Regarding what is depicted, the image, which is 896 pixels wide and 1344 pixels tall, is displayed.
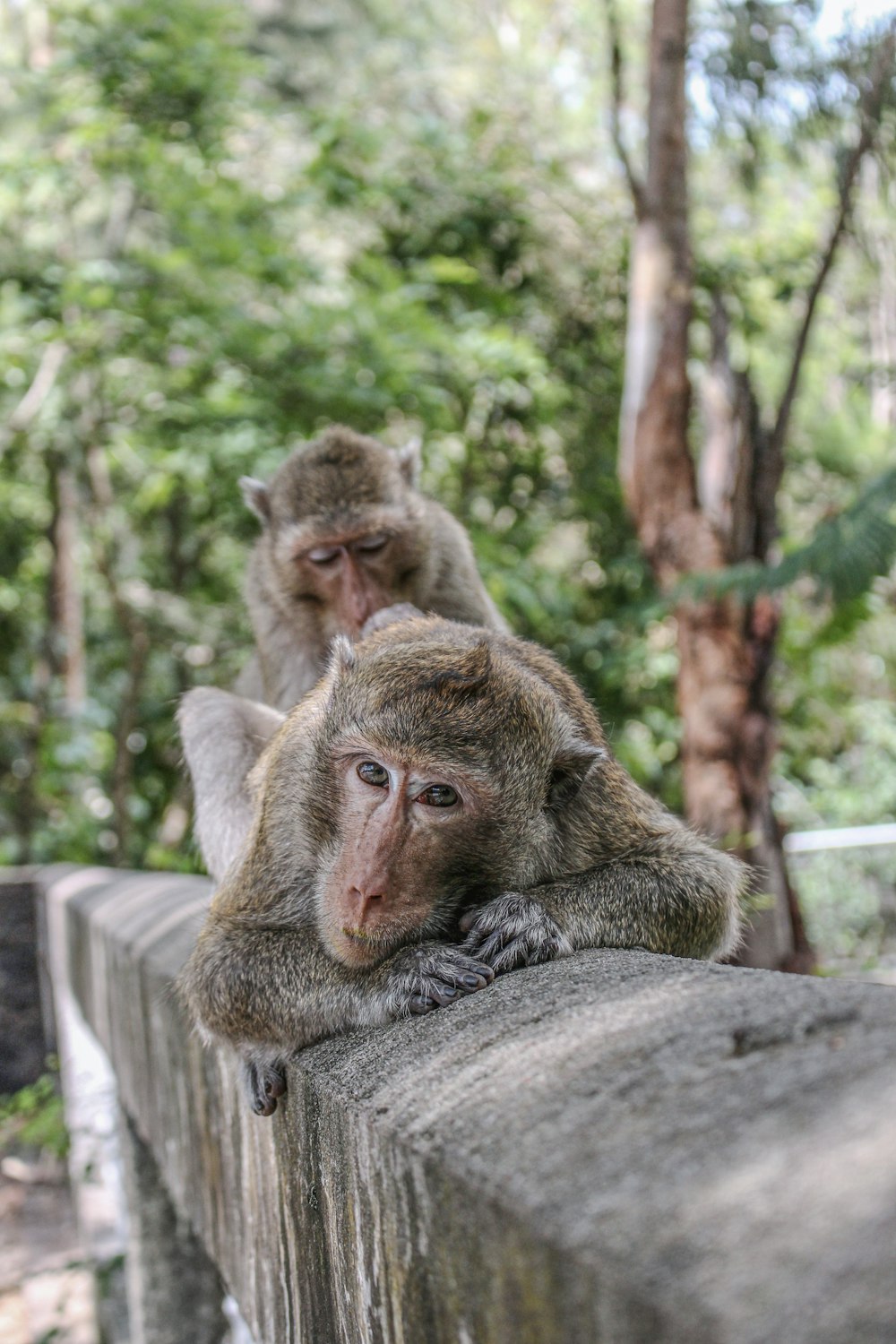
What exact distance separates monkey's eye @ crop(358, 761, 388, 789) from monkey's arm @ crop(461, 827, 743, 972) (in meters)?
0.28

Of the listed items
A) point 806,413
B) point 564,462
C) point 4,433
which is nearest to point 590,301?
point 564,462

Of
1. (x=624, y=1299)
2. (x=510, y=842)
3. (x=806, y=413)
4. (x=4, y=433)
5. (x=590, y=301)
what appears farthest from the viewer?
(x=806, y=413)

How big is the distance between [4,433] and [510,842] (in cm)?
897

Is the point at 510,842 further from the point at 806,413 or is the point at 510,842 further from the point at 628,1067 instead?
the point at 806,413

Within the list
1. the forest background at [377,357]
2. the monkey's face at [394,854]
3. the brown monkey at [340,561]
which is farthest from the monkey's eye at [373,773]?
the forest background at [377,357]

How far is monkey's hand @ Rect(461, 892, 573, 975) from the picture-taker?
219 cm

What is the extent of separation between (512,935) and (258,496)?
3.06m

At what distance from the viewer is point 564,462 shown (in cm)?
1165

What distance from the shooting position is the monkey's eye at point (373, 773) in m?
2.33

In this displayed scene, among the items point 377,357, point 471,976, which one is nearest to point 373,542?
point 471,976

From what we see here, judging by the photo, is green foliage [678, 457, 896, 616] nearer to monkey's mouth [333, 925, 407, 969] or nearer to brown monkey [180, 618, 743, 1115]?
brown monkey [180, 618, 743, 1115]

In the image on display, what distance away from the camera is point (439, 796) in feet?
7.54

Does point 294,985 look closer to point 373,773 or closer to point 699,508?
point 373,773

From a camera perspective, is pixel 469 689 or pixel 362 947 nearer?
pixel 362 947
